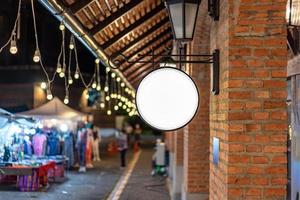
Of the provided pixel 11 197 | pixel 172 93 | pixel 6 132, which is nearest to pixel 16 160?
pixel 6 132

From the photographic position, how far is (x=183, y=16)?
5234mm

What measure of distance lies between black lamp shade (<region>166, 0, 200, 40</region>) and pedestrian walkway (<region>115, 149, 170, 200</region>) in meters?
7.85

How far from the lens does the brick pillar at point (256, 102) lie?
426 cm

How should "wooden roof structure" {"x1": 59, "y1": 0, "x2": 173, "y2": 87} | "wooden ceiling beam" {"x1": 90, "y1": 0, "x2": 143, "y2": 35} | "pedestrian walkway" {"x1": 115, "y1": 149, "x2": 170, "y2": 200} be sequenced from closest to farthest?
"wooden roof structure" {"x1": 59, "y1": 0, "x2": 173, "y2": 87}
"wooden ceiling beam" {"x1": 90, "y1": 0, "x2": 143, "y2": 35}
"pedestrian walkway" {"x1": 115, "y1": 149, "x2": 170, "y2": 200}

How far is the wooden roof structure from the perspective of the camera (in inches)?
308

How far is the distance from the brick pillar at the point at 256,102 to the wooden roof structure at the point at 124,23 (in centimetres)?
185

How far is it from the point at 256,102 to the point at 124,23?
19.3ft

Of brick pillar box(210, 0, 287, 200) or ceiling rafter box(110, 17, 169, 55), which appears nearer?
brick pillar box(210, 0, 287, 200)

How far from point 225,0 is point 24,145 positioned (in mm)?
12374

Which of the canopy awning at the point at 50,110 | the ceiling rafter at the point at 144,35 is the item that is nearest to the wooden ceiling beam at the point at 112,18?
the ceiling rafter at the point at 144,35

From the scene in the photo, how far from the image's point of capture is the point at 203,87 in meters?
8.67

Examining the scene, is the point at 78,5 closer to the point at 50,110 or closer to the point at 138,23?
the point at 138,23

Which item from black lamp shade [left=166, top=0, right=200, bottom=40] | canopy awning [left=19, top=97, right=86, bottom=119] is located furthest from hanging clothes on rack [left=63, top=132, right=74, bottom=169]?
black lamp shade [left=166, top=0, right=200, bottom=40]

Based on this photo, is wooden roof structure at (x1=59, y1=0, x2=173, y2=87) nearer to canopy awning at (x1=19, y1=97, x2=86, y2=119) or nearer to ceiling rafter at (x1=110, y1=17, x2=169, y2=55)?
ceiling rafter at (x1=110, y1=17, x2=169, y2=55)
